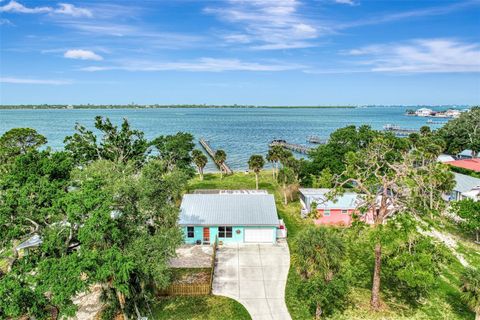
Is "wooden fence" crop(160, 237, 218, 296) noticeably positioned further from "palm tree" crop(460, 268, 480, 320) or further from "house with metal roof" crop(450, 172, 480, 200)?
"house with metal roof" crop(450, 172, 480, 200)

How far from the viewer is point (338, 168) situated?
4081 cm

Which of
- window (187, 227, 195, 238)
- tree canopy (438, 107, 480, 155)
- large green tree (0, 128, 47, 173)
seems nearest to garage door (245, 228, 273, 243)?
window (187, 227, 195, 238)

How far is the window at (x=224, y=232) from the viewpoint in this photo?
28.4 metres

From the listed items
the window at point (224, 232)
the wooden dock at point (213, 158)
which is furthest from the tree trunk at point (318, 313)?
the wooden dock at point (213, 158)

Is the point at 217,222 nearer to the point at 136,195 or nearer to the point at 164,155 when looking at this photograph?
the point at 136,195

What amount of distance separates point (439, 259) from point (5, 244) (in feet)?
67.5

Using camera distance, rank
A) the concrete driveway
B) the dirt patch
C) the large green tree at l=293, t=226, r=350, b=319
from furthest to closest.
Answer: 1. the dirt patch
2. the concrete driveway
3. the large green tree at l=293, t=226, r=350, b=319

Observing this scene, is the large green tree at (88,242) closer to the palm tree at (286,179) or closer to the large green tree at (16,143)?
the palm tree at (286,179)

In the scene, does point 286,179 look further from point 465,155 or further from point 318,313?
point 465,155

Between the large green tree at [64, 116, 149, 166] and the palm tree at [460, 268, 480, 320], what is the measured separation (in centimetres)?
2866

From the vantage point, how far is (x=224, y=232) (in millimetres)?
28453

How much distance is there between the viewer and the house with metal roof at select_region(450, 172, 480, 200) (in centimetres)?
3490

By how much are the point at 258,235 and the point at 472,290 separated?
49.1 feet

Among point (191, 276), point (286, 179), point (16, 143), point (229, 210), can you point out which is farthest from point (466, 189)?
point (16, 143)
